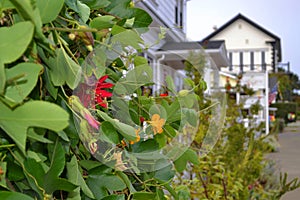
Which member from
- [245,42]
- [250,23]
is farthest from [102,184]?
[250,23]

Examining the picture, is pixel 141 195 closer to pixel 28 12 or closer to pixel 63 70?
pixel 63 70

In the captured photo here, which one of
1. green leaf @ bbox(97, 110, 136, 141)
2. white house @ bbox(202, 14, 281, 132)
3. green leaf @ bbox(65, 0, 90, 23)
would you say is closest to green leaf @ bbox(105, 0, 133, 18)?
green leaf @ bbox(65, 0, 90, 23)

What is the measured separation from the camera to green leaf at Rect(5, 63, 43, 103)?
1.47ft

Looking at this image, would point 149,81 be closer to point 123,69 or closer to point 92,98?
point 123,69

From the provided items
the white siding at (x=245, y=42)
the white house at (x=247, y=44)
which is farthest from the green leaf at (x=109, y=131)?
the white siding at (x=245, y=42)

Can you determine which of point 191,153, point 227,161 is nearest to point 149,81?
point 191,153

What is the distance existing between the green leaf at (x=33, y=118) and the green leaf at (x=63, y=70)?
122 mm

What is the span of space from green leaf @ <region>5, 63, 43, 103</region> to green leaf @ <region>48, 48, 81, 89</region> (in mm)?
108

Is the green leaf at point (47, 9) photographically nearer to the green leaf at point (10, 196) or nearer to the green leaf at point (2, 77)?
the green leaf at point (2, 77)

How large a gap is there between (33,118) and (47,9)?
145 mm

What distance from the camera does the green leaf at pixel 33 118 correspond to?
16.4 inches

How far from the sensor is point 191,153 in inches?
36.4

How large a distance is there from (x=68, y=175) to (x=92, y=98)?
116 millimetres

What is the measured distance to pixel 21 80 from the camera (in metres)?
0.44
